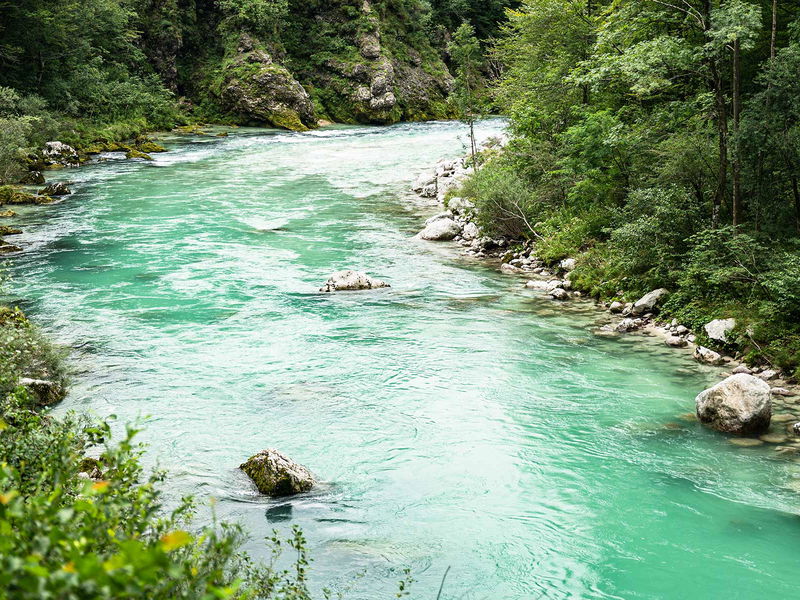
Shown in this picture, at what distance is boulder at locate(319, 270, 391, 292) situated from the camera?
15.7m

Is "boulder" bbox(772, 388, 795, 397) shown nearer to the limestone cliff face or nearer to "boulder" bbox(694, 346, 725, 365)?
"boulder" bbox(694, 346, 725, 365)

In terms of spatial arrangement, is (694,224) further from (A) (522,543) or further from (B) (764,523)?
(A) (522,543)


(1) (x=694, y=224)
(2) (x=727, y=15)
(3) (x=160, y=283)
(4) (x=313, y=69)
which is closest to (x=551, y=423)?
(1) (x=694, y=224)

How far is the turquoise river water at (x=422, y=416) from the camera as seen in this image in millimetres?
6891

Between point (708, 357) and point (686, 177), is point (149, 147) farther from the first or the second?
point (708, 357)

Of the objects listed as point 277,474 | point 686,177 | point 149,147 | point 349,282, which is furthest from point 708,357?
point 149,147

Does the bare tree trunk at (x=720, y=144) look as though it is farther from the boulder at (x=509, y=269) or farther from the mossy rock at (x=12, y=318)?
the mossy rock at (x=12, y=318)

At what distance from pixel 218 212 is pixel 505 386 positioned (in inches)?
634

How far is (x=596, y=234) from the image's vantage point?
674 inches

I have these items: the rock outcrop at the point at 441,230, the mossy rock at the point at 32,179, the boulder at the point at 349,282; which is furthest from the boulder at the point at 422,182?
the mossy rock at the point at 32,179

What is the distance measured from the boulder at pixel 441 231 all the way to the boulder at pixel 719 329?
32.4 ft

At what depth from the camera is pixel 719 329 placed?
11789 mm

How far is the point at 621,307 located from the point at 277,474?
8796 millimetres

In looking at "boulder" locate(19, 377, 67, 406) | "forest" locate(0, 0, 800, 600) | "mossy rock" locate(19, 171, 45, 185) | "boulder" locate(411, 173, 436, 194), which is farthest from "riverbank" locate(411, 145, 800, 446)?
"mossy rock" locate(19, 171, 45, 185)
